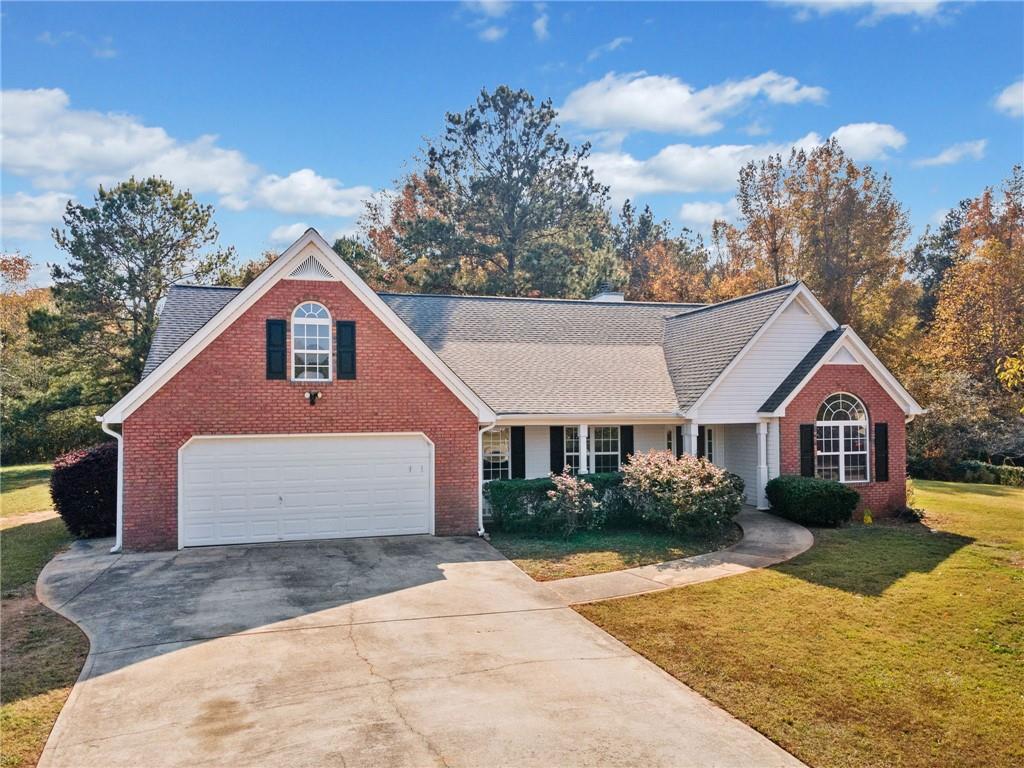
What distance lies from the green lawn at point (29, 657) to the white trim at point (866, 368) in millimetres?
15467

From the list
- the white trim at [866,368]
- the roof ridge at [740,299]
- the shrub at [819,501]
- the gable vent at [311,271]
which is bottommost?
the shrub at [819,501]

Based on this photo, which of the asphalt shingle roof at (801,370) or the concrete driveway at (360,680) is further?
the asphalt shingle roof at (801,370)

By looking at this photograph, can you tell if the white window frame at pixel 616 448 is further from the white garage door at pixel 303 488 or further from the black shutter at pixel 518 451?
the white garage door at pixel 303 488

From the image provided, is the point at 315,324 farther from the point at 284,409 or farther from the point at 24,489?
the point at 24,489

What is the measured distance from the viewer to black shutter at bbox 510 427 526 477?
683 inches

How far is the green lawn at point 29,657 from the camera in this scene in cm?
609

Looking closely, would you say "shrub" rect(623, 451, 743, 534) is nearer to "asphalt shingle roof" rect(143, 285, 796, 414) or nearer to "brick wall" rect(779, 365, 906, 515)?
"asphalt shingle roof" rect(143, 285, 796, 414)

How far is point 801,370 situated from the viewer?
17.8 metres

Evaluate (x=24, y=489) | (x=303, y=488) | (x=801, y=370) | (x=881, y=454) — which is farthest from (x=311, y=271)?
(x=24, y=489)

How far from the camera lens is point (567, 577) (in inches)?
459

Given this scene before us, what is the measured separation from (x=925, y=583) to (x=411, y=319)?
1486 centimetres

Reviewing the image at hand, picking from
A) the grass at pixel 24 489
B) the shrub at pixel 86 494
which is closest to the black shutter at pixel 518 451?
the shrub at pixel 86 494

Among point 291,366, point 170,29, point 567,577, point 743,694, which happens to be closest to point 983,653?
point 743,694

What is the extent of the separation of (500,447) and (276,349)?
620cm
